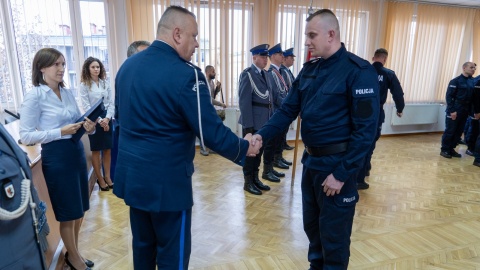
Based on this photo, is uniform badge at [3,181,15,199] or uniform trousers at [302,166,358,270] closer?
uniform badge at [3,181,15,199]

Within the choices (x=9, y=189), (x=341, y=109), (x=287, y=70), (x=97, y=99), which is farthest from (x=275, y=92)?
(x=9, y=189)

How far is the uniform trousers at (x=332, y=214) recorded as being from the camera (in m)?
1.76

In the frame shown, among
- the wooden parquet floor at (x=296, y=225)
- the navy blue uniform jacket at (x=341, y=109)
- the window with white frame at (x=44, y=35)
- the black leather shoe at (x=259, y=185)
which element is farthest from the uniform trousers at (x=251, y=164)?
the window with white frame at (x=44, y=35)

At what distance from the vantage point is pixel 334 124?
1718 millimetres

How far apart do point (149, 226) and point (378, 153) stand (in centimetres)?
511

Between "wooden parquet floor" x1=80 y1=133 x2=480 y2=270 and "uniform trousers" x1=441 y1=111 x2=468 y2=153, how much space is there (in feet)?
3.54

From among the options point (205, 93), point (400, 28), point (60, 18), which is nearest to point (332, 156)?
point (205, 93)

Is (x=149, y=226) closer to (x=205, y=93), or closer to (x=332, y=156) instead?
(x=205, y=93)

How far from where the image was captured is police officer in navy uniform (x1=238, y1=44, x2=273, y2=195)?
359 cm

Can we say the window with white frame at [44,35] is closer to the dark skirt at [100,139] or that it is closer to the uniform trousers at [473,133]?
the dark skirt at [100,139]

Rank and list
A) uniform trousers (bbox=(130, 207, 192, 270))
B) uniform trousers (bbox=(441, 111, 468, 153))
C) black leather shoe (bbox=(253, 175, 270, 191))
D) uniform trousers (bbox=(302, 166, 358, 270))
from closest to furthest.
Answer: uniform trousers (bbox=(130, 207, 192, 270)) → uniform trousers (bbox=(302, 166, 358, 270)) → black leather shoe (bbox=(253, 175, 270, 191)) → uniform trousers (bbox=(441, 111, 468, 153))

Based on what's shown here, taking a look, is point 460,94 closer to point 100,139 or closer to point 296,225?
point 296,225

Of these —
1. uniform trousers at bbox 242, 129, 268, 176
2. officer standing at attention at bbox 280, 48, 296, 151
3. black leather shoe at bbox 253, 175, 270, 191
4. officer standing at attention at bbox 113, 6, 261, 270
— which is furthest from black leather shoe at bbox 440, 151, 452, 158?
officer standing at attention at bbox 113, 6, 261, 270

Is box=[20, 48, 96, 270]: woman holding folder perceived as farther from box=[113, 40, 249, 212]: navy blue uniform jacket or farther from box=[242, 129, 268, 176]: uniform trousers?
box=[242, 129, 268, 176]: uniform trousers
